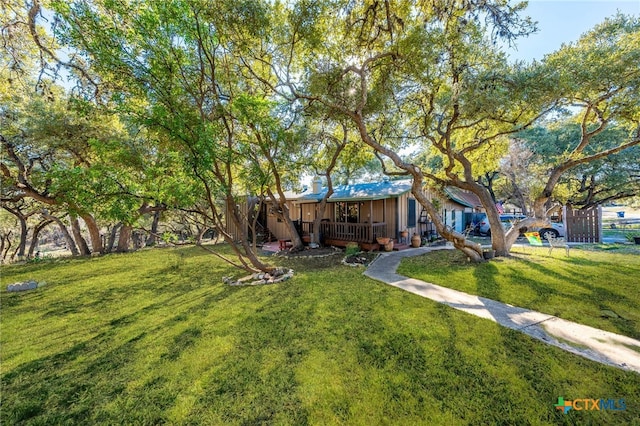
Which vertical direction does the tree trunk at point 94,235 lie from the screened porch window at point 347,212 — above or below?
below

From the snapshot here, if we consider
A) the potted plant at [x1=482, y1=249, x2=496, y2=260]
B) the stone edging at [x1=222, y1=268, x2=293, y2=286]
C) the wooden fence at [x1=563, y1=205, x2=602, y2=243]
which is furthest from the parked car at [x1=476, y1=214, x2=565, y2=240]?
the stone edging at [x1=222, y1=268, x2=293, y2=286]

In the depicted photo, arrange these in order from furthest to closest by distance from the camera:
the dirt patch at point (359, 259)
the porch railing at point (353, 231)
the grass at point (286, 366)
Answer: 1. the porch railing at point (353, 231)
2. the dirt patch at point (359, 259)
3. the grass at point (286, 366)

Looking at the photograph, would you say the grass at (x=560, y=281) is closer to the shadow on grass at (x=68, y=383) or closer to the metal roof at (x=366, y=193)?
the metal roof at (x=366, y=193)

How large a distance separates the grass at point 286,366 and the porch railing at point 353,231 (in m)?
5.46

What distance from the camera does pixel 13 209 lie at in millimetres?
12797

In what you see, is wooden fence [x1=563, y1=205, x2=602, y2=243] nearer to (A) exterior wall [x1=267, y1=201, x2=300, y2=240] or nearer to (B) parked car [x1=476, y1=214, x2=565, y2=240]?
(B) parked car [x1=476, y1=214, x2=565, y2=240]

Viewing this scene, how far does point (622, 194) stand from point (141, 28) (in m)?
28.0

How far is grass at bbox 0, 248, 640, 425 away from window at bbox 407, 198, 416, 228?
751cm

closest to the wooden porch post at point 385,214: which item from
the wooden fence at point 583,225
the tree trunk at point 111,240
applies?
the wooden fence at point 583,225

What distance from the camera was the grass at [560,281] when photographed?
407 centimetres

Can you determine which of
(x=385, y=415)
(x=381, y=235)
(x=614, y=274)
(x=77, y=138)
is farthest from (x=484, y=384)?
(x=77, y=138)

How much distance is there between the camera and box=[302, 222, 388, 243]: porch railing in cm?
1062

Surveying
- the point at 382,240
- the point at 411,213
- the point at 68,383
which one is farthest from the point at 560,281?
the point at 68,383

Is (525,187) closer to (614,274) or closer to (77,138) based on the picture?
(614,274)
